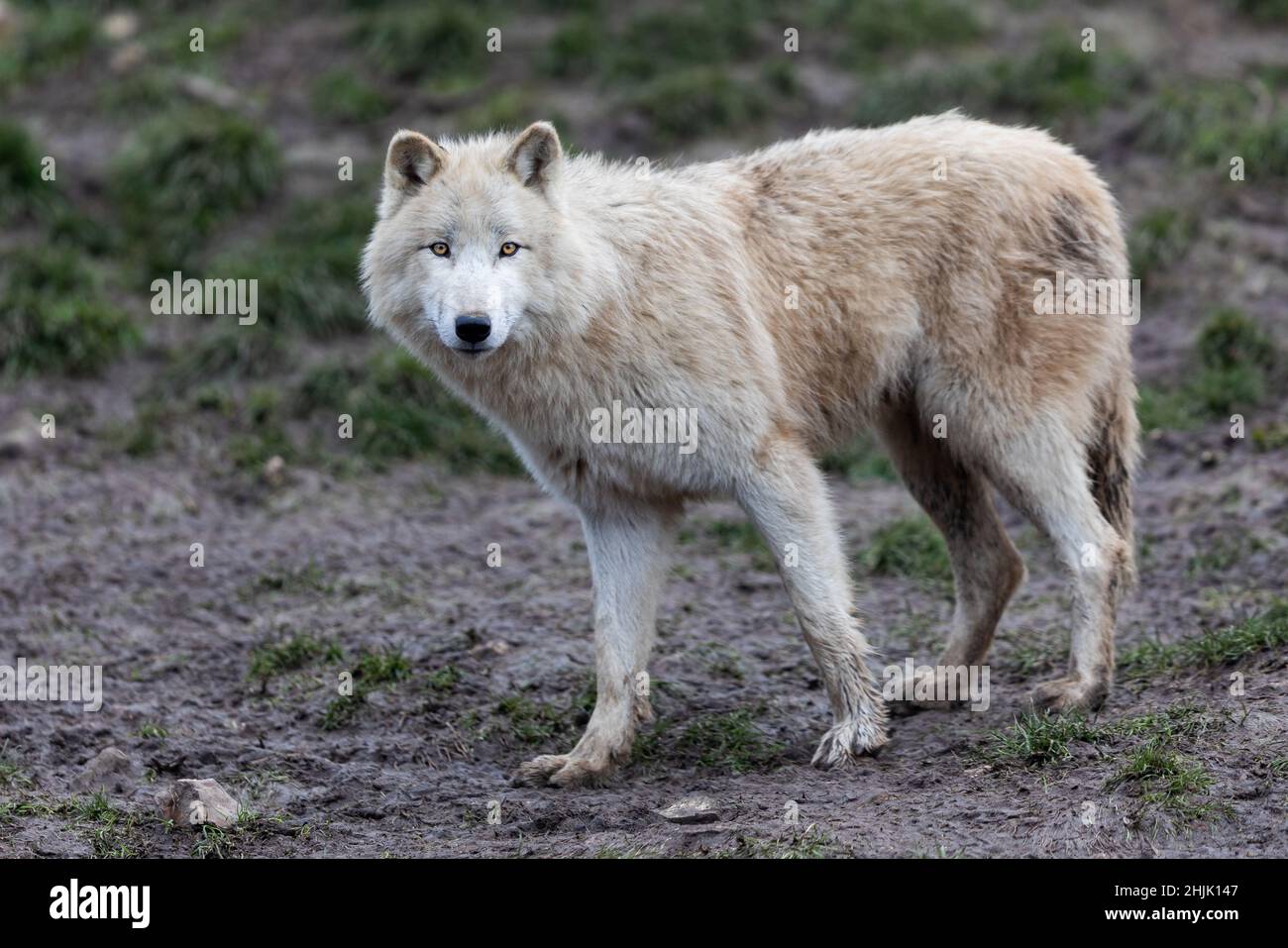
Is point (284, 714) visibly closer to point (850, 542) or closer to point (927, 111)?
point (850, 542)

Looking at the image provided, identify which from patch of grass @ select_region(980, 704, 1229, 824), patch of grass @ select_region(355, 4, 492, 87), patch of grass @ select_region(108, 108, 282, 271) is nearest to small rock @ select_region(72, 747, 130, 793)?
patch of grass @ select_region(980, 704, 1229, 824)

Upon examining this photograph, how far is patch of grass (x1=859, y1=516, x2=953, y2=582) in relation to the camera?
846cm

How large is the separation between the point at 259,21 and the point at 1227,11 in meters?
8.49

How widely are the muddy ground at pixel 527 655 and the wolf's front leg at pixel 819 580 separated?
154 mm

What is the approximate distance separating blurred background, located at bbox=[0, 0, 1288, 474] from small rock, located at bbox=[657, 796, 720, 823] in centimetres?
438

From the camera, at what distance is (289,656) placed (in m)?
7.50

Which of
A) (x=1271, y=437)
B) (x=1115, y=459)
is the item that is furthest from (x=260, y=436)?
(x=1271, y=437)

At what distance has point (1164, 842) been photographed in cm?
515

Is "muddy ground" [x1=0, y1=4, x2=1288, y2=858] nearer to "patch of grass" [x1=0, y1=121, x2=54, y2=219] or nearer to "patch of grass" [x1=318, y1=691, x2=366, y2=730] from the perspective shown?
"patch of grass" [x1=318, y1=691, x2=366, y2=730]

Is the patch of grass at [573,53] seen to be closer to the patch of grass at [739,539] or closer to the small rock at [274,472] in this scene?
→ the small rock at [274,472]

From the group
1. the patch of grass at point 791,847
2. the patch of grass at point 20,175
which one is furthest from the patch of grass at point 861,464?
the patch of grass at point 20,175

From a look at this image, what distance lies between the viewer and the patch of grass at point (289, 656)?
7.44m

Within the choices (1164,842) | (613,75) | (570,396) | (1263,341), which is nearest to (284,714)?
(570,396)

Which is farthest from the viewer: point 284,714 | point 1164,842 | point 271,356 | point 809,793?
point 271,356
